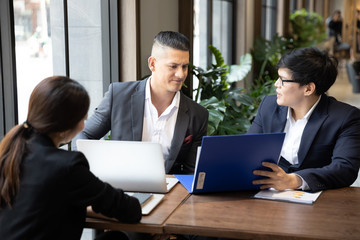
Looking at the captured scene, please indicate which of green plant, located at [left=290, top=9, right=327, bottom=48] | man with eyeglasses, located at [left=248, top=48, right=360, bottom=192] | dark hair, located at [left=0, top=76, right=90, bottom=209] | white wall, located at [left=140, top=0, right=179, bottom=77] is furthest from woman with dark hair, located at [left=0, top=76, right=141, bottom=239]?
green plant, located at [left=290, top=9, right=327, bottom=48]

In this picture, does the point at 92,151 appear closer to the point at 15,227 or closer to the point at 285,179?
the point at 15,227

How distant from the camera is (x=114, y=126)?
2793 mm

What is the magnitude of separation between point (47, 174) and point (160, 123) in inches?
47.5

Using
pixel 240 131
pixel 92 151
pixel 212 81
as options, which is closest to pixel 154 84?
pixel 92 151

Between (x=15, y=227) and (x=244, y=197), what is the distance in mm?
979

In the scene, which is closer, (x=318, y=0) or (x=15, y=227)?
(x=15, y=227)

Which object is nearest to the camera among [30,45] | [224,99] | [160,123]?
[160,123]

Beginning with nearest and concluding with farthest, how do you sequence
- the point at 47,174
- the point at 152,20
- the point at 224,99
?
1. the point at 47,174
2. the point at 152,20
3. the point at 224,99

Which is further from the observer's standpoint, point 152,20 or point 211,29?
point 211,29

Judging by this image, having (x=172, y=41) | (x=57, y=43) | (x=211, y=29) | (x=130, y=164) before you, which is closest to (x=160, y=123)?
(x=172, y=41)

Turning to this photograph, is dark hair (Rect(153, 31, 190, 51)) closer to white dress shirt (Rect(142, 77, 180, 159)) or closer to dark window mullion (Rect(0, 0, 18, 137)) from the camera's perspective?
white dress shirt (Rect(142, 77, 180, 159))

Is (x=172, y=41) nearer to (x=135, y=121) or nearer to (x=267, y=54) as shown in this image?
(x=135, y=121)

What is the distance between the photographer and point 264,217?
6.20 ft

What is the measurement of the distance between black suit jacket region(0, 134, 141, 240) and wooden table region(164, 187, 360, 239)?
341 mm
